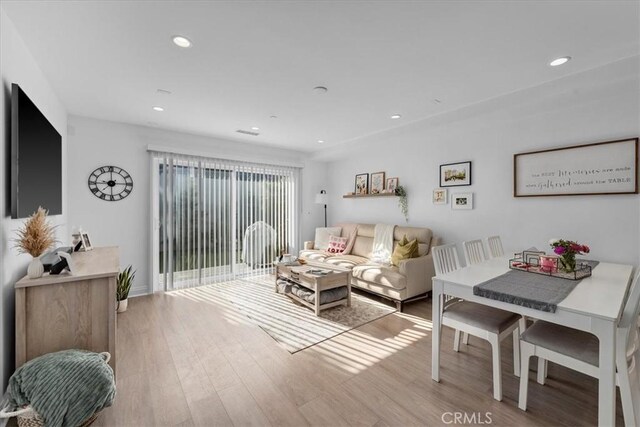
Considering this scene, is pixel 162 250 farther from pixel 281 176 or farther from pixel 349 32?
pixel 349 32

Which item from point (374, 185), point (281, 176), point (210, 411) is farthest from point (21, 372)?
point (374, 185)

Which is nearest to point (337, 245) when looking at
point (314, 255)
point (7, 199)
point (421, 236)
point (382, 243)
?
point (314, 255)

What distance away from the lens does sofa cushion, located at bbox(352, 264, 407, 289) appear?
3482 millimetres

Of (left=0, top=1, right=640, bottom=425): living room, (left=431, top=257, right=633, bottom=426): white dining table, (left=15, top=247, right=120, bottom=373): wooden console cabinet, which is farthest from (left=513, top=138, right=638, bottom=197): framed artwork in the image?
(left=15, top=247, right=120, bottom=373): wooden console cabinet

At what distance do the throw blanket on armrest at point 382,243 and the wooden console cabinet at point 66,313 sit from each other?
11.5 feet

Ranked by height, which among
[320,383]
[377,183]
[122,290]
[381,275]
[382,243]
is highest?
[377,183]

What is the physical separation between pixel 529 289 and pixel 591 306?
0.31m

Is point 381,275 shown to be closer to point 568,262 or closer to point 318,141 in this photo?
point 568,262

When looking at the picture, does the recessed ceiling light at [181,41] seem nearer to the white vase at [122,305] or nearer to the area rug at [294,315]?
the area rug at [294,315]

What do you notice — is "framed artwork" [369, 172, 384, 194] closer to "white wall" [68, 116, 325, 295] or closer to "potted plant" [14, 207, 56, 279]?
"white wall" [68, 116, 325, 295]

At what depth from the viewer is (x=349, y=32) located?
1905 millimetres

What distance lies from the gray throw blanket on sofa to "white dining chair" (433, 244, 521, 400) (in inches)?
93.4

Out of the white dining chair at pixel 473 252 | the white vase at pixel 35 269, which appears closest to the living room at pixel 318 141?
the white vase at pixel 35 269

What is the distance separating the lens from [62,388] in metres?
1.50
